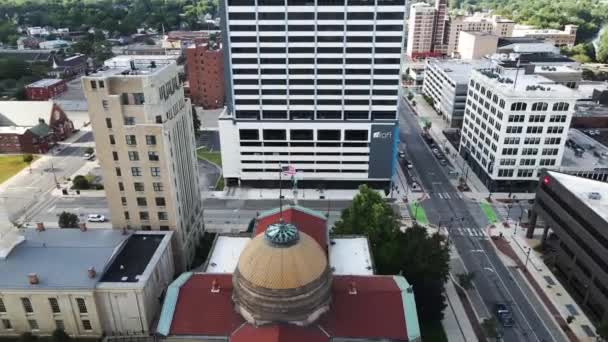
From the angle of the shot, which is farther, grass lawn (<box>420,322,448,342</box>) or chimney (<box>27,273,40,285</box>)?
grass lawn (<box>420,322,448,342</box>)

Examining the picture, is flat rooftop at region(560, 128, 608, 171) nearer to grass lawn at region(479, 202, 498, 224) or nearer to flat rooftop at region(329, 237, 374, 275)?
grass lawn at region(479, 202, 498, 224)

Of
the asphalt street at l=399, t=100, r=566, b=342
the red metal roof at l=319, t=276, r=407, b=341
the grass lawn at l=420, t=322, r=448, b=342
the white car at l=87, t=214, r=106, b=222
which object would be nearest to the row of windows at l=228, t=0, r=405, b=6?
the asphalt street at l=399, t=100, r=566, b=342

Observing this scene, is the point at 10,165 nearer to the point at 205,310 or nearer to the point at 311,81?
the point at 311,81

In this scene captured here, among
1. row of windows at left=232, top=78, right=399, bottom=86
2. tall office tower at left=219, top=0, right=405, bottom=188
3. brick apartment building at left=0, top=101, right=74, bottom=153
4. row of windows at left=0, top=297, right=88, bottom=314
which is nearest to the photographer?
row of windows at left=0, top=297, right=88, bottom=314

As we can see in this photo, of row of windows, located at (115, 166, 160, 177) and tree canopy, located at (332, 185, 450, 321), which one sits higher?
row of windows, located at (115, 166, 160, 177)

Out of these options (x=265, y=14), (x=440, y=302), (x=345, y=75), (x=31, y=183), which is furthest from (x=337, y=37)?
(x=31, y=183)

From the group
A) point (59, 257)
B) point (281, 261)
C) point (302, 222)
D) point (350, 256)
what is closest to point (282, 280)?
point (281, 261)
